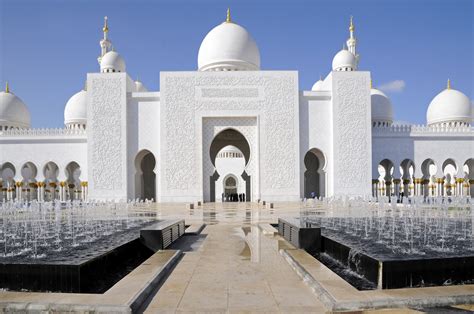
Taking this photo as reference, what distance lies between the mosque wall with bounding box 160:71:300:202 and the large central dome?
1.70 m

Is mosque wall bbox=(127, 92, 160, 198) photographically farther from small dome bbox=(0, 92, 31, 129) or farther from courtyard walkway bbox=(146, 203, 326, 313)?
courtyard walkway bbox=(146, 203, 326, 313)

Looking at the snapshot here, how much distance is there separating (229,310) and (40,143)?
14195 millimetres

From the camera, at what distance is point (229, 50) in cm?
1464

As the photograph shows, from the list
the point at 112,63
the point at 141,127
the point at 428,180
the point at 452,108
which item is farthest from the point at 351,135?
the point at 112,63

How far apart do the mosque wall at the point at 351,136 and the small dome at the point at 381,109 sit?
3473 millimetres

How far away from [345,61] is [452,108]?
5023 millimetres

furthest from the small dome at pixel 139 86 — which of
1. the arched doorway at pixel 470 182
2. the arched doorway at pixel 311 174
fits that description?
the arched doorway at pixel 470 182

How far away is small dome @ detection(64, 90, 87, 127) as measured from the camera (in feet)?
55.9

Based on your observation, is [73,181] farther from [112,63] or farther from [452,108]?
[452,108]

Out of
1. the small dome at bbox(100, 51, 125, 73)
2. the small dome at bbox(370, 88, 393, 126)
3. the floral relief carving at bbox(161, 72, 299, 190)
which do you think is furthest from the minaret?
the small dome at bbox(370, 88, 393, 126)

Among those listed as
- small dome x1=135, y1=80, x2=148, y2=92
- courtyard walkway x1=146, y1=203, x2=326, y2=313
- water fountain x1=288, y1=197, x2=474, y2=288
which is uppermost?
small dome x1=135, y1=80, x2=148, y2=92

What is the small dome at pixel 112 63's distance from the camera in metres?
16.2

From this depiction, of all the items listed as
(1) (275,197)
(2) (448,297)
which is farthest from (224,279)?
(1) (275,197)

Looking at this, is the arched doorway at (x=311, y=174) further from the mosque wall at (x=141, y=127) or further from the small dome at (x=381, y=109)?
the mosque wall at (x=141, y=127)
